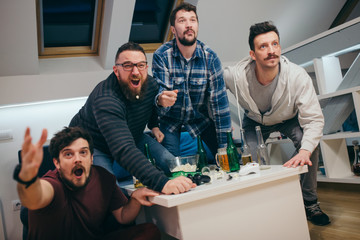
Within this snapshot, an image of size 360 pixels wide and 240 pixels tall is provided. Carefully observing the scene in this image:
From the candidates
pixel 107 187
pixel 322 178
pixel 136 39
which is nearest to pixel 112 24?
pixel 136 39

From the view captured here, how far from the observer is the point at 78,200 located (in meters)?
1.48

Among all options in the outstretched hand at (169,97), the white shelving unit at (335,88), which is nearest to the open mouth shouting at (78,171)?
the outstretched hand at (169,97)

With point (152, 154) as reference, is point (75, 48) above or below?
above

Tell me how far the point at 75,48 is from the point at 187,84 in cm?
186

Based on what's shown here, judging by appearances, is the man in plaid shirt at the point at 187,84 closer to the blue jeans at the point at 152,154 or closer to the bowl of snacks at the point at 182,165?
the blue jeans at the point at 152,154

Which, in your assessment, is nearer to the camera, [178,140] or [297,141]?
[297,141]

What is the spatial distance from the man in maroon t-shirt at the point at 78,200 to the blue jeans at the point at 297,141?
45.9 inches

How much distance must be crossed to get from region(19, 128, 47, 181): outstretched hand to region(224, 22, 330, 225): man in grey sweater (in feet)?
4.69

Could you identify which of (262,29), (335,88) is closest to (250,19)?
(335,88)

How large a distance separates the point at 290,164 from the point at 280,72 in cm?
81

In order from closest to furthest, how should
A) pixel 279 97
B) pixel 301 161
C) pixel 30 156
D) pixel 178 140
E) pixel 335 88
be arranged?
pixel 30 156 → pixel 301 161 → pixel 279 97 → pixel 178 140 → pixel 335 88

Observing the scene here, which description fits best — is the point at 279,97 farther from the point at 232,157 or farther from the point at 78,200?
the point at 78,200

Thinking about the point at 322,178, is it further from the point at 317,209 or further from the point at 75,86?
the point at 75,86

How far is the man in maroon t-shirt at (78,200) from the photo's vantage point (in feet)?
4.42
